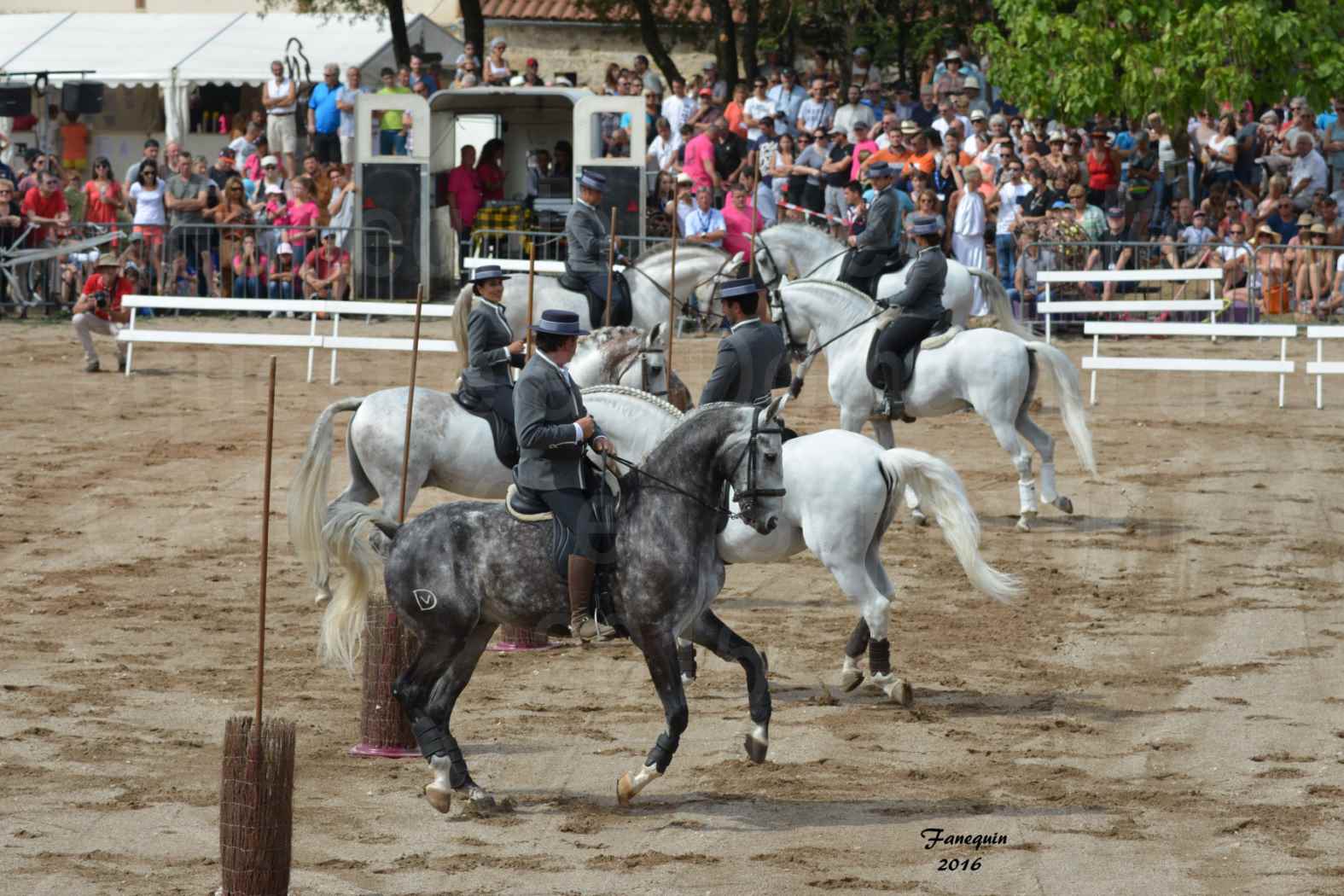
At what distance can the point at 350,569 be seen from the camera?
10227 mm

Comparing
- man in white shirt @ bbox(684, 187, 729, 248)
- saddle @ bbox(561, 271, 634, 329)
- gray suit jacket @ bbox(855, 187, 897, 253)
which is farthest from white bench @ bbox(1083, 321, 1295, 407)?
saddle @ bbox(561, 271, 634, 329)

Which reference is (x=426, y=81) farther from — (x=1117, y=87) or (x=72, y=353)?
(x=1117, y=87)

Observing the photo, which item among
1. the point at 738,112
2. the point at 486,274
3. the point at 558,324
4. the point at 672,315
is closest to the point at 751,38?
the point at 738,112

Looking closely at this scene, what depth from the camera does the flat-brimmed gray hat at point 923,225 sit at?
1594 cm

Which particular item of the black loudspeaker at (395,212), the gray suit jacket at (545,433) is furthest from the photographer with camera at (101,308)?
the gray suit jacket at (545,433)

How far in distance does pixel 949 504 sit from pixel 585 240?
29.8ft

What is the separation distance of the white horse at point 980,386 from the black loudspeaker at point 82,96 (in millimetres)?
19744

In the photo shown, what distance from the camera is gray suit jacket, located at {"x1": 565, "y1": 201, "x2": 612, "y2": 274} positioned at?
64.2 ft

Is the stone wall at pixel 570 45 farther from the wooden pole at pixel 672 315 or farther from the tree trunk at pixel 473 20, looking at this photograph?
the wooden pole at pixel 672 315

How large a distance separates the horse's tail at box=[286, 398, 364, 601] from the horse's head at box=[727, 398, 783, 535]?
370cm

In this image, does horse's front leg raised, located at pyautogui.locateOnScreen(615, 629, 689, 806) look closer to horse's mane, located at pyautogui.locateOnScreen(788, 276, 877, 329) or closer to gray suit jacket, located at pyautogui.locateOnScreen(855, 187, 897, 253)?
horse's mane, located at pyautogui.locateOnScreen(788, 276, 877, 329)

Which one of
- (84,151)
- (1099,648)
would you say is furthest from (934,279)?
(84,151)

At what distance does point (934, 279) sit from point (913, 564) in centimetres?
248

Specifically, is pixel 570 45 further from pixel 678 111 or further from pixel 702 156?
pixel 702 156
